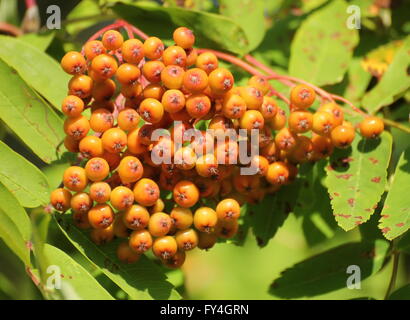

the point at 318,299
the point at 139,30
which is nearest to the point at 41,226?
the point at 139,30

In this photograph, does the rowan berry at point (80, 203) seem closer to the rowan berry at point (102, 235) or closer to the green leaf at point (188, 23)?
the rowan berry at point (102, 235)

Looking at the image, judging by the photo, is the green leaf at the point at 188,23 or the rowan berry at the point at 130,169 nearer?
the rowan berry at the point at 130,169

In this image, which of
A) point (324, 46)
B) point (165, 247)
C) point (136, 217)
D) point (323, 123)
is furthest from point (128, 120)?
point (324, 46)

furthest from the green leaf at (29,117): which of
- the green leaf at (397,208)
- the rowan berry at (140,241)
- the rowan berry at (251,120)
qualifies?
the green leaf at (397,208)

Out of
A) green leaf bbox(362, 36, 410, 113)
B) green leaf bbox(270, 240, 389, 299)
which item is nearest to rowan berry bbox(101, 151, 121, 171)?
green leaf bbox(270, 240, 389, 299)

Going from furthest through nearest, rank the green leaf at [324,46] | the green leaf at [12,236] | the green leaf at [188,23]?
the green leaf at [324,46], the green leaf at [188,23], the green leaf at [12,236]
